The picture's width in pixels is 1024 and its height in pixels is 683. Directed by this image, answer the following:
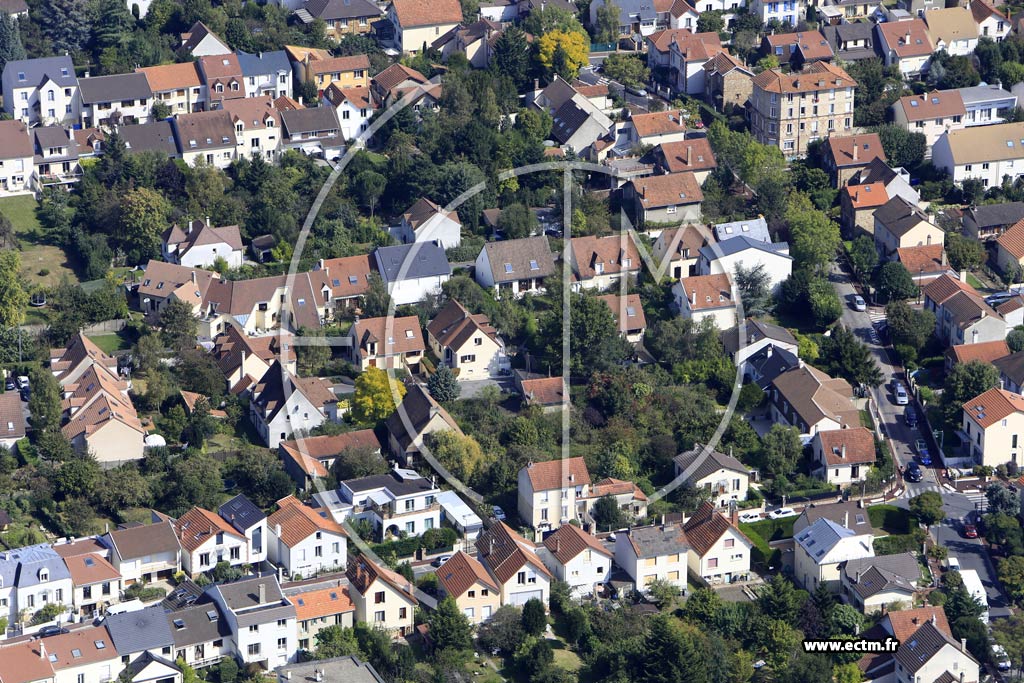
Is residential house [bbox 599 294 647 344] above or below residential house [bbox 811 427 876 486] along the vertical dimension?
above

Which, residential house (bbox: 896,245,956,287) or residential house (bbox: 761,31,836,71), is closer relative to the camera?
residential house (bbox: 896,245,956,287)

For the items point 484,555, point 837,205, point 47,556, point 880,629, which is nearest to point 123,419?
point 47,556

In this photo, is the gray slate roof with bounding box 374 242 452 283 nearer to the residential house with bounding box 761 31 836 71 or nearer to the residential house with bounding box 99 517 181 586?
the residential house with bounding box 99 517 181 586

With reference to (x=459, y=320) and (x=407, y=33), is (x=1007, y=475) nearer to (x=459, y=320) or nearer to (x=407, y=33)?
(x=459, y=320)

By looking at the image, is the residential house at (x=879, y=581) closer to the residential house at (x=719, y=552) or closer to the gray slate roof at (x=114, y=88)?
the residential house at (x=719, y=552)

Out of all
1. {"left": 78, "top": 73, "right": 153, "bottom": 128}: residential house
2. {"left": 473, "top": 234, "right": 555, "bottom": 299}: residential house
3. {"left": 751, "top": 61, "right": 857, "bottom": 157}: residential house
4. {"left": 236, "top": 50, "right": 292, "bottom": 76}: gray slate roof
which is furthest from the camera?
{"left": 236, "top": 50, "right": 292, "bottom": 76}: gray slate roof

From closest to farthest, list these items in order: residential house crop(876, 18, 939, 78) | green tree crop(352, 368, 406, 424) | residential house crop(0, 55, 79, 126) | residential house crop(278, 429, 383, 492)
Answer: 1. residential house crop(278, 429, 383, 492)
2. green tree crop(352, 368, 406, 424)
3. residential house crop(0, 55, 79, 126)
4. residential house crop(876, 18, 939, 78)

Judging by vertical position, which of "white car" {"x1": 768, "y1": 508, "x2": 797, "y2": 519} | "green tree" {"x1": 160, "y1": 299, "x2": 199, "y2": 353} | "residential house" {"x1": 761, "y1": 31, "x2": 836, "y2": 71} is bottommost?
"white car" {"x1": 768, "y1": 508, "x2": 797, "y2": 519}

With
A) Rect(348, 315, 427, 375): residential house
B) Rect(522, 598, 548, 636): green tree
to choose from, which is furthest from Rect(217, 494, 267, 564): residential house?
Rect(348, 315, 427, 375): residential house
